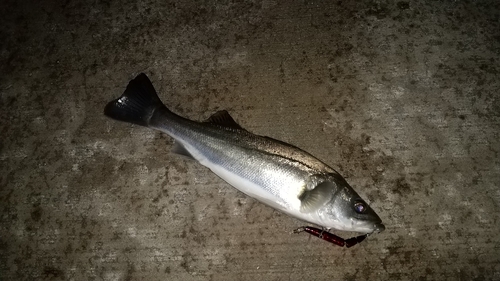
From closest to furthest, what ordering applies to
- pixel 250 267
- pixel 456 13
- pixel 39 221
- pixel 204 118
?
pixel 250 267
pixel 39 221
pixel 204 118
pixel 456 13

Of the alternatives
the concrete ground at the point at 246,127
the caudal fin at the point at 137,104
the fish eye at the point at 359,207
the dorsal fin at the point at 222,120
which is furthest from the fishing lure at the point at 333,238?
the caudal fin at the point at 137,104

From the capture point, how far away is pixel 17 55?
3051 millimetres

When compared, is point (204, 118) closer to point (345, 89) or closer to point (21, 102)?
point (345, 89)

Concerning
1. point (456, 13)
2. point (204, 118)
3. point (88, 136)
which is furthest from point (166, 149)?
point (456, 13)

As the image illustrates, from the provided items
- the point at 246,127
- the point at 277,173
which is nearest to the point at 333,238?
the point at 277,173

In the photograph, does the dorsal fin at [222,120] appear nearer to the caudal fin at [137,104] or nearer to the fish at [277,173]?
the fish at [277,173]

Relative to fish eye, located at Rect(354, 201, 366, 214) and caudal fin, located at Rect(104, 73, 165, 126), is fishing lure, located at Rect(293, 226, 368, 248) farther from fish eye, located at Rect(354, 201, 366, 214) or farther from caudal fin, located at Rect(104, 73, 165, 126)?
caudal fin, located at Rect(104, 73, 165, 126)

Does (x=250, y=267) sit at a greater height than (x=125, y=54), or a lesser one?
lesser

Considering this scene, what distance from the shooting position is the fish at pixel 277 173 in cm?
209

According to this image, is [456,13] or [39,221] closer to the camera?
[39,221]

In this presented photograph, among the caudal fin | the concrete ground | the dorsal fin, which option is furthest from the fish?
the concrete ground

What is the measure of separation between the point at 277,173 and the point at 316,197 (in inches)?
11.2

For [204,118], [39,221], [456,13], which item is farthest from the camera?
[456,13]

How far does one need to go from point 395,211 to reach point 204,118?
1.61 meters
